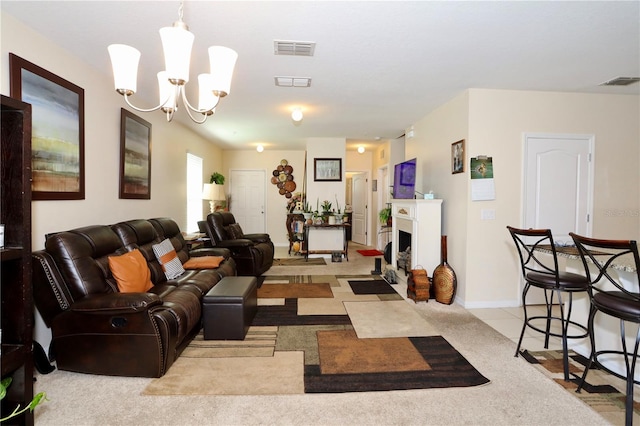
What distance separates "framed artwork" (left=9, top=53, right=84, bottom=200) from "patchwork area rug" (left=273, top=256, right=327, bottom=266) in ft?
12.2

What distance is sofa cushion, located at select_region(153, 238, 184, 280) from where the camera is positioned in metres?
3.41

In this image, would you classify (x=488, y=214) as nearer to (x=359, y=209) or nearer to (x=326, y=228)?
(x=326, y=228)

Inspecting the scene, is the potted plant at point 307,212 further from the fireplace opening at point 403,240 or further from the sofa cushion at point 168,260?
the sofa cushion at point 168,260

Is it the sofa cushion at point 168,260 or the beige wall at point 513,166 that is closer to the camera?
the sofa cushion at point 168,260

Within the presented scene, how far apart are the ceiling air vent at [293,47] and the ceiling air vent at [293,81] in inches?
23.2

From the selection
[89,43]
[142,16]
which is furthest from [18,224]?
[89,43]

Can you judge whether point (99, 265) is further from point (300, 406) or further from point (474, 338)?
point (474, 338)

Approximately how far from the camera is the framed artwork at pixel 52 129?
2.41 meters

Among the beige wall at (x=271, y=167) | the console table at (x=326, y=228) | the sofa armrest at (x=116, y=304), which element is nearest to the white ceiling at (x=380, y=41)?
the sofa armrest at (x=116, y=304)

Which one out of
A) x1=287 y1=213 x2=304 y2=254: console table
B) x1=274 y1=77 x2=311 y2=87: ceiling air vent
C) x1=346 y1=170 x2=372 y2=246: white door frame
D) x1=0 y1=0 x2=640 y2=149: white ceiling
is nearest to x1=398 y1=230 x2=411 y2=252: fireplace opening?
x1=0 y1=0 x2=640 y2=149: white ceiling

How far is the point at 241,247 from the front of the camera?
4.94 m

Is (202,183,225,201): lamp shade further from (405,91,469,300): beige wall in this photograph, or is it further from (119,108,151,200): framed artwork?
(405,91,469,300): beige wall

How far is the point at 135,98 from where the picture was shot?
158 inches

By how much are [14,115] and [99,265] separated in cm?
130
